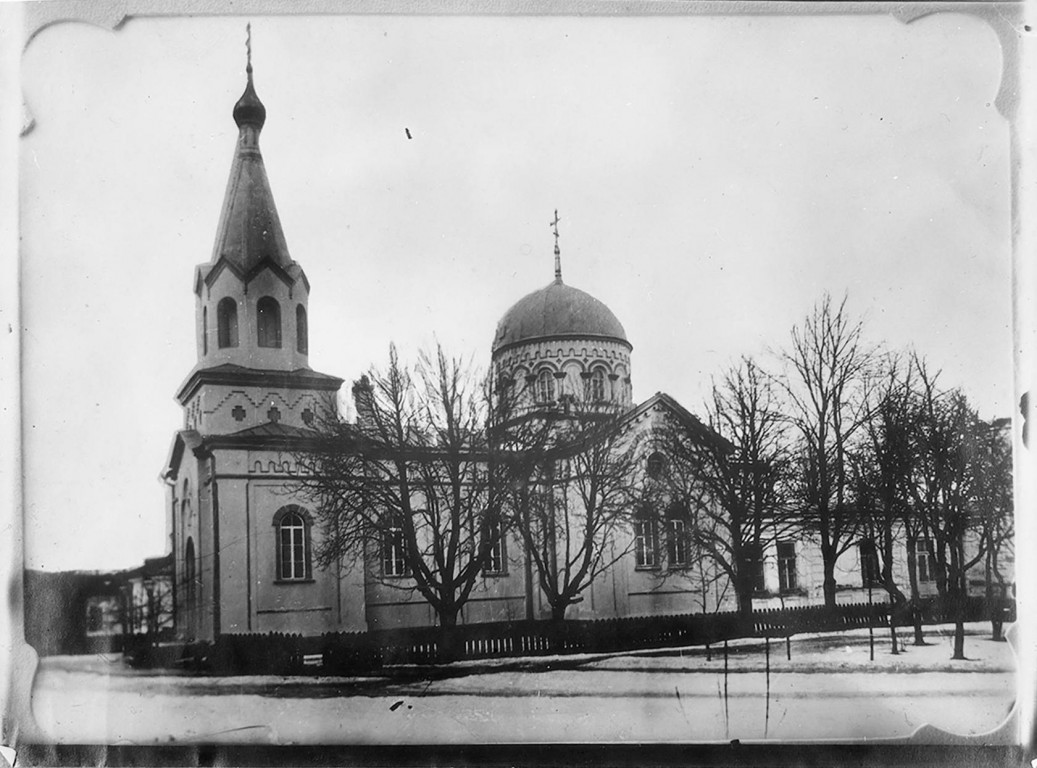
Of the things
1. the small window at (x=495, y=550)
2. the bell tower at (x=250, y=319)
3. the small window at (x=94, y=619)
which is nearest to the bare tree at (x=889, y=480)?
the small window at (x=495, y=550)

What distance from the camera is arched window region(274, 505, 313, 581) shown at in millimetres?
7812

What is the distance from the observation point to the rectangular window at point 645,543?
8.19 metres

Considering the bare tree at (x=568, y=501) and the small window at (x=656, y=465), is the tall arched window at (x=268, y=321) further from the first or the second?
the small window at (x=656, y=465)

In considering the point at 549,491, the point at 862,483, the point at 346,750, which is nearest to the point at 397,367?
the point at 549,491

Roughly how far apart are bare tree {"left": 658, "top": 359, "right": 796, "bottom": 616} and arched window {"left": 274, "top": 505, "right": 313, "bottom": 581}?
339 cm

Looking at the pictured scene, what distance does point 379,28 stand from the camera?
6.93m

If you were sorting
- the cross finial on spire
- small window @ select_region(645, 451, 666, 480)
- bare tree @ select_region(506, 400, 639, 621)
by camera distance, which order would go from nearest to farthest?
the cross finial on spire
bare tree @ select_region(506, 400, 639, 621)
small window @ select_region(645, 451, 666, 480)

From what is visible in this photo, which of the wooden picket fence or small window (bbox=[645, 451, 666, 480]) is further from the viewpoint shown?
small window (bbox=[645, 451, 666, 480])

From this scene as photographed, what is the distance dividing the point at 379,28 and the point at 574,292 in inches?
115

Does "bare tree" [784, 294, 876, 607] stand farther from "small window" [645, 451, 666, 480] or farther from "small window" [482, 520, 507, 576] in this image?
"small window" [482, 520, 507, 576]

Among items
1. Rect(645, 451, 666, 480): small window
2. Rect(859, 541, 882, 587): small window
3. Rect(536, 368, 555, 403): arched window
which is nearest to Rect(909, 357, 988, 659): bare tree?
Rect(859, 541, 882, 587): small window

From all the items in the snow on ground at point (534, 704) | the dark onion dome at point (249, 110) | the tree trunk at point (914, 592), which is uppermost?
the dark onion dome at point (249, 110)

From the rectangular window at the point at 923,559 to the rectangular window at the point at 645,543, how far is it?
226 cm

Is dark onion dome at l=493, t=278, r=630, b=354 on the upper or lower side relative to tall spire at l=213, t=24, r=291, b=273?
lower
